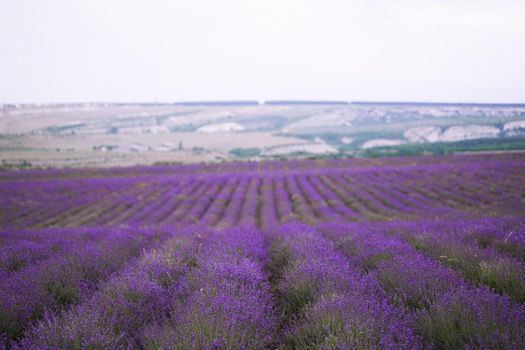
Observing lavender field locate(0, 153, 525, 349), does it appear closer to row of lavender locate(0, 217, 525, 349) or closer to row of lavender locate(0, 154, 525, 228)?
row of lavender locate(0, 217, 525, 349)

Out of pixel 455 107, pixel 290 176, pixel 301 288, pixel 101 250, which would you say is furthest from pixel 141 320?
pixel 455 107

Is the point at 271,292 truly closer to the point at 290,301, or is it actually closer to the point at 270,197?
the point at 290,301

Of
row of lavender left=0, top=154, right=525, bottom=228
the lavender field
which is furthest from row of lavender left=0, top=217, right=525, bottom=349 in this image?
row of lavender left=0, top=154, right=525, bottom=228

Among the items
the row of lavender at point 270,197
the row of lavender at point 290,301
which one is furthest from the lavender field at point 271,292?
the row of lavender at point 270,197

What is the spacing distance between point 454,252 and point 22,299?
4.67 meters

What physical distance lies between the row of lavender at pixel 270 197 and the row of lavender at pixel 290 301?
671 cm

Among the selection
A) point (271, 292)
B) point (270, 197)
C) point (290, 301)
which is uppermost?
point (290, 301)

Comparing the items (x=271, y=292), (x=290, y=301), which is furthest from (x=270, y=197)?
(x=290, y=301)

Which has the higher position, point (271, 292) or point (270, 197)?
point (271, 292)

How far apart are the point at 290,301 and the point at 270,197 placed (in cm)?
1455

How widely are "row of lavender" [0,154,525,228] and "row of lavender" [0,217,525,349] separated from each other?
→ 22.0ft

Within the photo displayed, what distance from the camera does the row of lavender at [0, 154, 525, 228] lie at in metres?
13.5

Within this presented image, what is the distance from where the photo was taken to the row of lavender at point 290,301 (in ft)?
7.09

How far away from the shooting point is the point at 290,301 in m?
3.41
